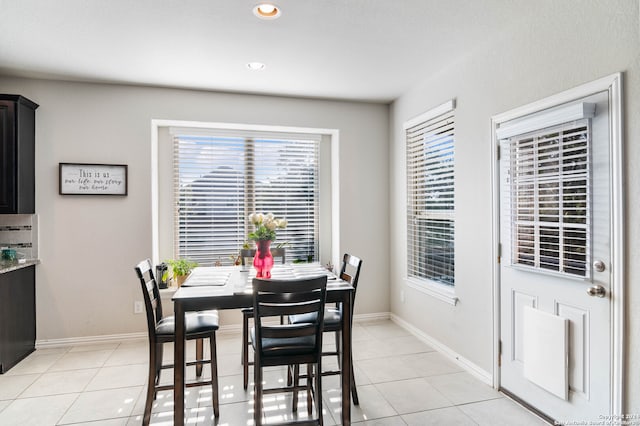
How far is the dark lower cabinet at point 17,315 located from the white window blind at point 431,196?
12.4ft

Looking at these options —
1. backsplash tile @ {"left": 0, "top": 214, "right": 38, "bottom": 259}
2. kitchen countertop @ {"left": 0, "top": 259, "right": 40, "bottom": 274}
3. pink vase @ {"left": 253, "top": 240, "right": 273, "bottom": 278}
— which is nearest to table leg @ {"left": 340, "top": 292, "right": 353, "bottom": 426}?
pink vase @ {"left": 253, "top": 240, "right": 273, "bottom": 278}

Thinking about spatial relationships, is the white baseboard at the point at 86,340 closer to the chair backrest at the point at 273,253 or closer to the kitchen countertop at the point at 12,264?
the kitchen countertop at the point at 12,264

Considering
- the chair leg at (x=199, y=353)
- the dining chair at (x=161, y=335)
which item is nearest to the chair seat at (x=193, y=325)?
the dining chair at (x=161, y=335)

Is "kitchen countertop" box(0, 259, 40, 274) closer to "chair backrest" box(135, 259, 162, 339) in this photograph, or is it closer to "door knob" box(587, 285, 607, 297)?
"chair backrest" box(135, 259, 162, 339)

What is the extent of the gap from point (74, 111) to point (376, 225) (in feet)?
11.4

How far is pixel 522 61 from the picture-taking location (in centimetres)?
247

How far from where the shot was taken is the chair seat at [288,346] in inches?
81.3

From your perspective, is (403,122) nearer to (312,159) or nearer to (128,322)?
(312,159)

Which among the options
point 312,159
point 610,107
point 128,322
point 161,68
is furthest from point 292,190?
point 610,107

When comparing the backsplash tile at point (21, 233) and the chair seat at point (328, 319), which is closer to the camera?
the chair seat at point (328, 319)

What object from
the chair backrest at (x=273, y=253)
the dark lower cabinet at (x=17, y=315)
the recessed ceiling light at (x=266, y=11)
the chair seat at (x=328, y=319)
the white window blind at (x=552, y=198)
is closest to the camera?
the white window blind at (x=552, y=198)

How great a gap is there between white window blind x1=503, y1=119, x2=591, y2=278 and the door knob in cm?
8

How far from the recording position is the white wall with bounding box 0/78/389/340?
3561 mm

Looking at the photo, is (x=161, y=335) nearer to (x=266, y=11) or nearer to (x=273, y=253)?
(x=273, y=253)
